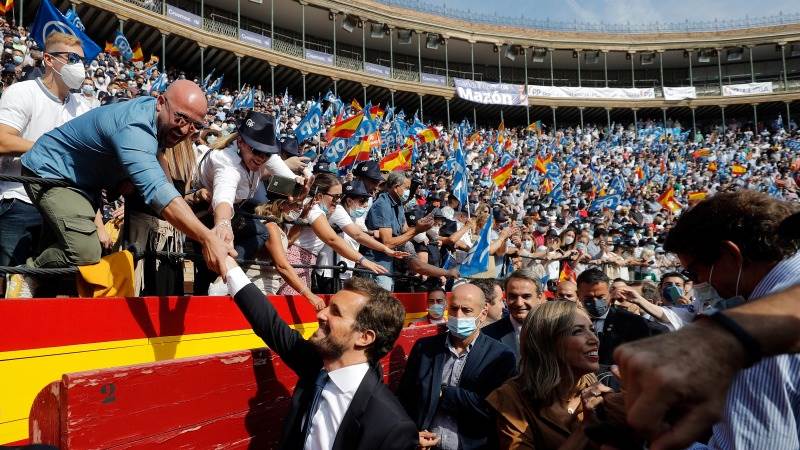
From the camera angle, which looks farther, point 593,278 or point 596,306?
point 593,278

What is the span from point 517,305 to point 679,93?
42.6 metres

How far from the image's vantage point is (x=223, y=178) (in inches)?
144

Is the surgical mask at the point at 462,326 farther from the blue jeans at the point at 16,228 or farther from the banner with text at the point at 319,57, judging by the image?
the banner with text at the point at 319,57

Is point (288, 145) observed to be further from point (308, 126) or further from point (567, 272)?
point (308, 126)

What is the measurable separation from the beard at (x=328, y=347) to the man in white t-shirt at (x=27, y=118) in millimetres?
1642

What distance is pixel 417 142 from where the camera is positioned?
26797 millimetres

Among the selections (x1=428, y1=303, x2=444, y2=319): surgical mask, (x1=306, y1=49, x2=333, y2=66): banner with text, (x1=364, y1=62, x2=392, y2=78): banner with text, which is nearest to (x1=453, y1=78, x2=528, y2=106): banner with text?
(x1=364, y1=62, x2=392, y2=78): banner with text

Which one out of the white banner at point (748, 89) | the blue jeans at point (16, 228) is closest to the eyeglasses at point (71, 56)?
the blue jeans at point (16, 228)

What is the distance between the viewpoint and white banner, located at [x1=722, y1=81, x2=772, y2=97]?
136 feet

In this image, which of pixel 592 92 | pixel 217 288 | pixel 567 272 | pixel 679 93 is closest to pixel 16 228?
pixel 217 288

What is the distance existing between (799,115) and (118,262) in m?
49.6

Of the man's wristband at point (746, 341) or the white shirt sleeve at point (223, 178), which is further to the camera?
the white shirt sleeve at point (223, 178)

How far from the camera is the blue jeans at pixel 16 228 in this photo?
3381 mm

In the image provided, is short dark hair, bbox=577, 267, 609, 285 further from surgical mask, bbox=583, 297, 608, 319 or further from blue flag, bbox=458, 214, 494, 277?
blue flag, bbox=458, 214, 494, 277
